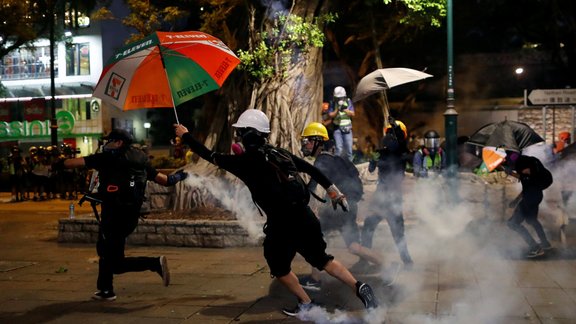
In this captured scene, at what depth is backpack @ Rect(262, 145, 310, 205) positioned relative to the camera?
5.45 meters

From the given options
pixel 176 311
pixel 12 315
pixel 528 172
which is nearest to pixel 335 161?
pixel 176 311

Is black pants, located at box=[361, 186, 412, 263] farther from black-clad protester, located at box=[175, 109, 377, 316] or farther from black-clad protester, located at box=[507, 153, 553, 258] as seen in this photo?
black-clad protester, located at box=[175, 109, 377, 316]

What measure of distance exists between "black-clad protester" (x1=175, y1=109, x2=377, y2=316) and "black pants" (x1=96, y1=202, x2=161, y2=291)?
1.31 metres

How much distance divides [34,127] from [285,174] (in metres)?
32.7

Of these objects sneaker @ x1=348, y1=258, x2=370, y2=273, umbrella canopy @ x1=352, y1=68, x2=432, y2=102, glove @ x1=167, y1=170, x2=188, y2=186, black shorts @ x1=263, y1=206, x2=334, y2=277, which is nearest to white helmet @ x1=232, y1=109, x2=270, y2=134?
black shorts @ x1=263, y1=206, x2=334, y2=277

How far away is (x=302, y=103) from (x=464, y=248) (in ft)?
14.2

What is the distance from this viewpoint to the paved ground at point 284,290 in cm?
589

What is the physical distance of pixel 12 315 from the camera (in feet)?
20.0

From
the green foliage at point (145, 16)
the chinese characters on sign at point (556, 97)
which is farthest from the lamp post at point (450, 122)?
the green foliage at point (145, 16)

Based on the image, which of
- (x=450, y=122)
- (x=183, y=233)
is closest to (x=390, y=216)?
(x=183, y=233)

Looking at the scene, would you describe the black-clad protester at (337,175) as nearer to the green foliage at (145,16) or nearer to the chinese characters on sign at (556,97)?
the chinese characters on sign at (556,97)

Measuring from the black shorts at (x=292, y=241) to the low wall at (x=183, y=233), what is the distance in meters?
4.29

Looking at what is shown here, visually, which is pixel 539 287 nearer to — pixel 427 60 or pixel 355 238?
pixel 355 238

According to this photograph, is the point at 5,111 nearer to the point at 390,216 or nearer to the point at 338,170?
the point at 390,216
